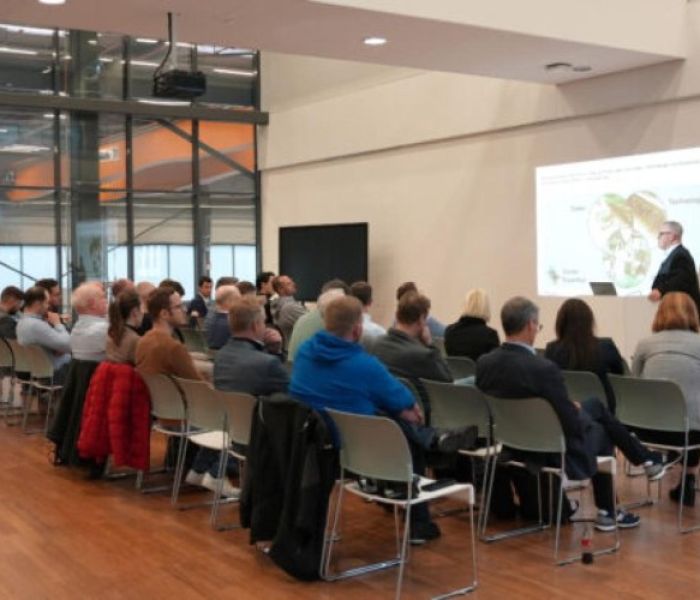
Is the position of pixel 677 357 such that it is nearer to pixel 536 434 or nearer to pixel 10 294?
pixel 536 434

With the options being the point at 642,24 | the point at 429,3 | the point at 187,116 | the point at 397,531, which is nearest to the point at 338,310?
the point at 397,531

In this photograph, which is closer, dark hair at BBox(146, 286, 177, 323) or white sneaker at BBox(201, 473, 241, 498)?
white sneaker at BBox(201, 473, 241, 498)

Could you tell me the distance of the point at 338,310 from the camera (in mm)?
4363

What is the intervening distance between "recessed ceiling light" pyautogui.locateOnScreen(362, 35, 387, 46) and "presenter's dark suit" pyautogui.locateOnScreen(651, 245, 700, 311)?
315cm

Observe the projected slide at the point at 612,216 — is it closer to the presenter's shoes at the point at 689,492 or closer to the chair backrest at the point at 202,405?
the presenter's shoes at the point at 689,492

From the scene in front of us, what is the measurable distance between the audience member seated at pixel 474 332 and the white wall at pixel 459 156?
12.1 feet

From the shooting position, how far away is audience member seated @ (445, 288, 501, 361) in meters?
6.36

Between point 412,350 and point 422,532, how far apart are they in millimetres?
975

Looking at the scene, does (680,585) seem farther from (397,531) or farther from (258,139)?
(258,139)

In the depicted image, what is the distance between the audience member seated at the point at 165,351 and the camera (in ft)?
19.7

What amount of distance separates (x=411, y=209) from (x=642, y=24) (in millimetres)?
4327

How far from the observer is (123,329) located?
6.35 meters

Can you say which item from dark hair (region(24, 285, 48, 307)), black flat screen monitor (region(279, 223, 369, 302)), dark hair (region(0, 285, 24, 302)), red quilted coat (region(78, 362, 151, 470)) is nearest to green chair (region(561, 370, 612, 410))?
red quilted coat (region(78, 362, 151, 470))

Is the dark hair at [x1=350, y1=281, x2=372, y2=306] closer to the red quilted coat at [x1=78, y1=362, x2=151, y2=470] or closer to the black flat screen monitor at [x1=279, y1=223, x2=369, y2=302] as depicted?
the red quilted coat at [x1=78, y1=362, x2=151, y2=470]
